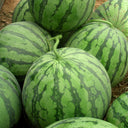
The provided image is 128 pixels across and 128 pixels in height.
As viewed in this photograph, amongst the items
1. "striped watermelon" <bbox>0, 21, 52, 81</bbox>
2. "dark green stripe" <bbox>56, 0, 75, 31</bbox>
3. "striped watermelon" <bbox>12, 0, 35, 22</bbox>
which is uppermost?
"dark green stripe" <bbox>56, 0, 75, 31</bbox>

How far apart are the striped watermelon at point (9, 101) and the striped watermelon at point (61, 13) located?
632 mm

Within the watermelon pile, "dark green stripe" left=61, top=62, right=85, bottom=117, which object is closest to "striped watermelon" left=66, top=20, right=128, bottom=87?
the watermelon pile

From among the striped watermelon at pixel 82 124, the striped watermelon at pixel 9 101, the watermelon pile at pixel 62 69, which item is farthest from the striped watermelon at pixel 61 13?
the striped watermelon at pixel 82 124

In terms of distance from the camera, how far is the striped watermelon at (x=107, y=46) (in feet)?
6.83

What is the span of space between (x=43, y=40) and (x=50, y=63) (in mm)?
665

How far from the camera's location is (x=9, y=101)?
1680mm

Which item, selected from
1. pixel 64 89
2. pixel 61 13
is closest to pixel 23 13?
pixel 61 13

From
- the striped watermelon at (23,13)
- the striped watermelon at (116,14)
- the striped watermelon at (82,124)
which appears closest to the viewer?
the striped watermelon at (82,124)

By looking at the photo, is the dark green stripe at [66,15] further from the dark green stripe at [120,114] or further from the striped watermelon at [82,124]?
the striped watermelon at [82,124]

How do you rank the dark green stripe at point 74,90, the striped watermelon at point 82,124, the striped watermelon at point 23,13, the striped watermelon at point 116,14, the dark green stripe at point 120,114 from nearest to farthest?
1. the striped watermelon at point 82,124
2. the dark green stripe at point 74,90
3. the dark green stripe at point 120,114
4. the striped watermelon at point 23,13
5. the striped watermelon at point 116,14

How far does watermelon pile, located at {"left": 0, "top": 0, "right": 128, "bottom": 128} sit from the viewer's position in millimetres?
1545

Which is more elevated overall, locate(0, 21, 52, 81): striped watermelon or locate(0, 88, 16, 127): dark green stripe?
locate(0, 21, 52, 81): striped watermelon

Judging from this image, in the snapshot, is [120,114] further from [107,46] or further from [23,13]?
[23,13]

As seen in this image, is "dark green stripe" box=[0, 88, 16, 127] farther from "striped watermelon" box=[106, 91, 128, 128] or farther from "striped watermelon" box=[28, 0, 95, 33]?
"striped watermelon" box=[28, 0, 95, 33]
